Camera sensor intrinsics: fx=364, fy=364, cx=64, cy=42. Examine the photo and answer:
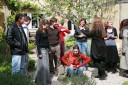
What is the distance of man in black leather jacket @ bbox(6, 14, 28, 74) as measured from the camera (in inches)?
328

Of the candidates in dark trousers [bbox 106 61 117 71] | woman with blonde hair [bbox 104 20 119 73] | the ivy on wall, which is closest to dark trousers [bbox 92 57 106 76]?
woman with blonde hair [bbox 104 20 119 73]

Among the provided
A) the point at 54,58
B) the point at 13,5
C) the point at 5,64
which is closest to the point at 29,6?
the point at 13,5

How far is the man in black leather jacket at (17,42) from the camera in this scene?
27.3ft

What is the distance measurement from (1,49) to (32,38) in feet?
25.1

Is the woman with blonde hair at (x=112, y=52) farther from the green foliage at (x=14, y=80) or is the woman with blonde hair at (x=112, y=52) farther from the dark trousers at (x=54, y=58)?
the green foliage at (x=14, y=80)

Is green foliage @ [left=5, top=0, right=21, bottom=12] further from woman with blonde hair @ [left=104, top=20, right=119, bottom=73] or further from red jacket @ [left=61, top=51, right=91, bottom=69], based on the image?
red jacket @ [left=61, top=51, right=91, bottom=69]

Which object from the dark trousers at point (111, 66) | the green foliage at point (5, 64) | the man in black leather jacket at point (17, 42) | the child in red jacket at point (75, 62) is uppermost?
the man in black leather jacket at point (17, 42)

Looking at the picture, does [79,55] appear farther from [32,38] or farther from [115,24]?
[32,38]

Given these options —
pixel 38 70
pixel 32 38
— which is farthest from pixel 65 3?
pixel 38 70

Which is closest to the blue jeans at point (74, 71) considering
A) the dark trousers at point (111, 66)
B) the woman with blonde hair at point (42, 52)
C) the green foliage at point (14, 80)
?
the woman with blonde hair at point (42, 52)

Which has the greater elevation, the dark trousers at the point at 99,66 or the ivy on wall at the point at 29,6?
the ivy on wall at the point at 29,6

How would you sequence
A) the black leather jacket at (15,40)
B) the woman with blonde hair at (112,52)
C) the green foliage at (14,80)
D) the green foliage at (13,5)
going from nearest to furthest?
the green foliage at (14,80), the black leather jacket at (15,40), the woman with blonde hair at (112,52), the green foliage at (13,5)

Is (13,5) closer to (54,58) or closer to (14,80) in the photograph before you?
(54,58)

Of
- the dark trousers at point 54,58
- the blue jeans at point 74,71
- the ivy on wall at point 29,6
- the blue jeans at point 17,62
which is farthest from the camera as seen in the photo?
the ivy on wall at point 29,6
